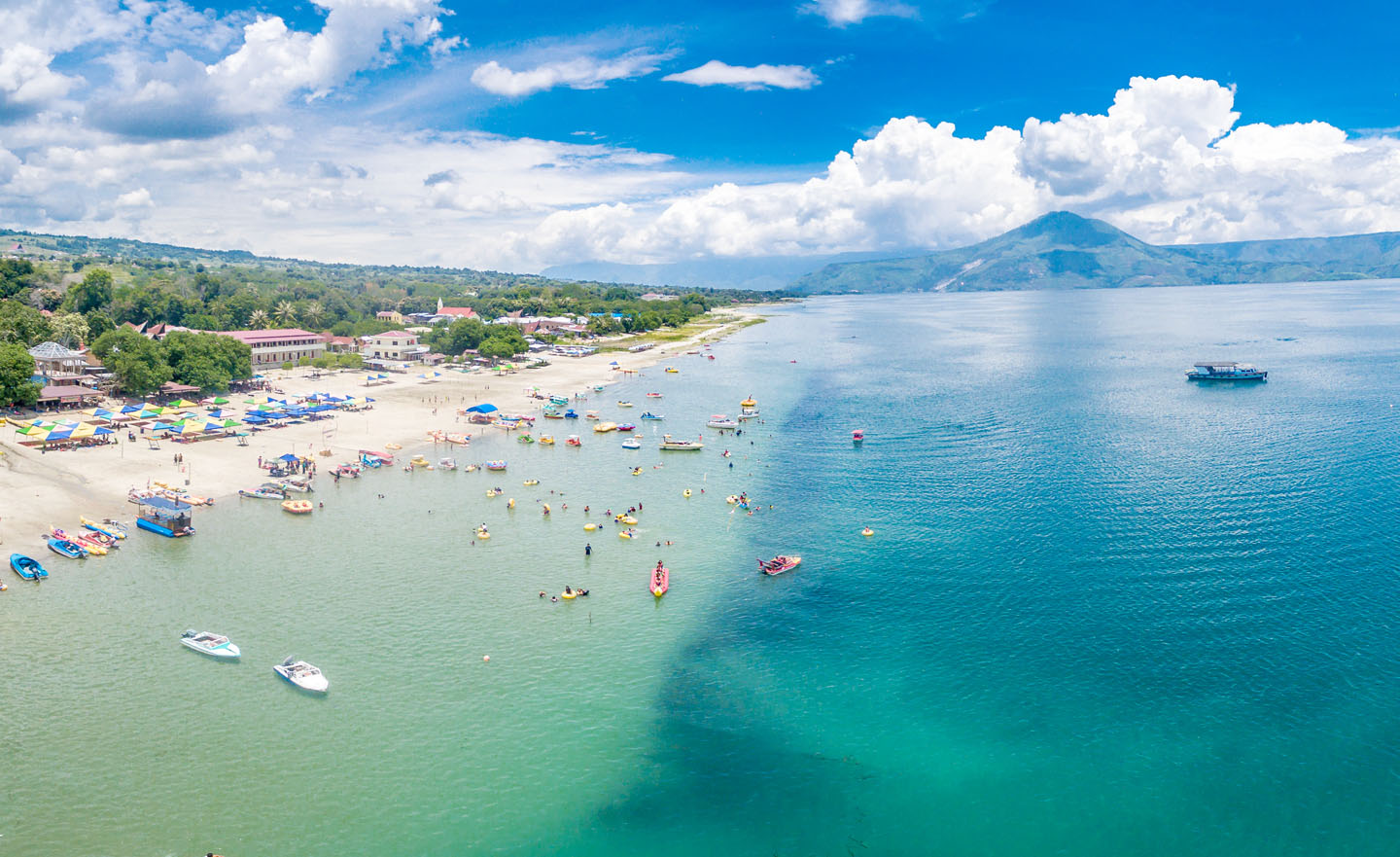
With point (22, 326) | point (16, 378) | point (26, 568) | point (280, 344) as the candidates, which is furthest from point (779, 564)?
point (280, 344)

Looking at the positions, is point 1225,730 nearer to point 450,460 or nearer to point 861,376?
point 450,460

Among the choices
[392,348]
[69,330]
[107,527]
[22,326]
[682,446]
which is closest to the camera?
[107,527]

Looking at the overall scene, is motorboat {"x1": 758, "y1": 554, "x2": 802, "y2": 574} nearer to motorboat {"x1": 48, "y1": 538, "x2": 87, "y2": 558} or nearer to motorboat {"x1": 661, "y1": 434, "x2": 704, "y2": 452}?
motorboat {"x1": 661, "y1": 434, "x2": 704, "y2": 452}

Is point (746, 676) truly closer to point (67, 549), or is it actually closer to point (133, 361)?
point (67, 549)

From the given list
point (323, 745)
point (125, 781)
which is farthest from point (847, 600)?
point (125, 781)

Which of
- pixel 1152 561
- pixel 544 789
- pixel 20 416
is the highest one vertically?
pixel 20 416

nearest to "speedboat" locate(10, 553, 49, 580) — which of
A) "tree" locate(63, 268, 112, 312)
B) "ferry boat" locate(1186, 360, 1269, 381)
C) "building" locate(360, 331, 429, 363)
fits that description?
"building" locate(360, 331, 429, 363)
